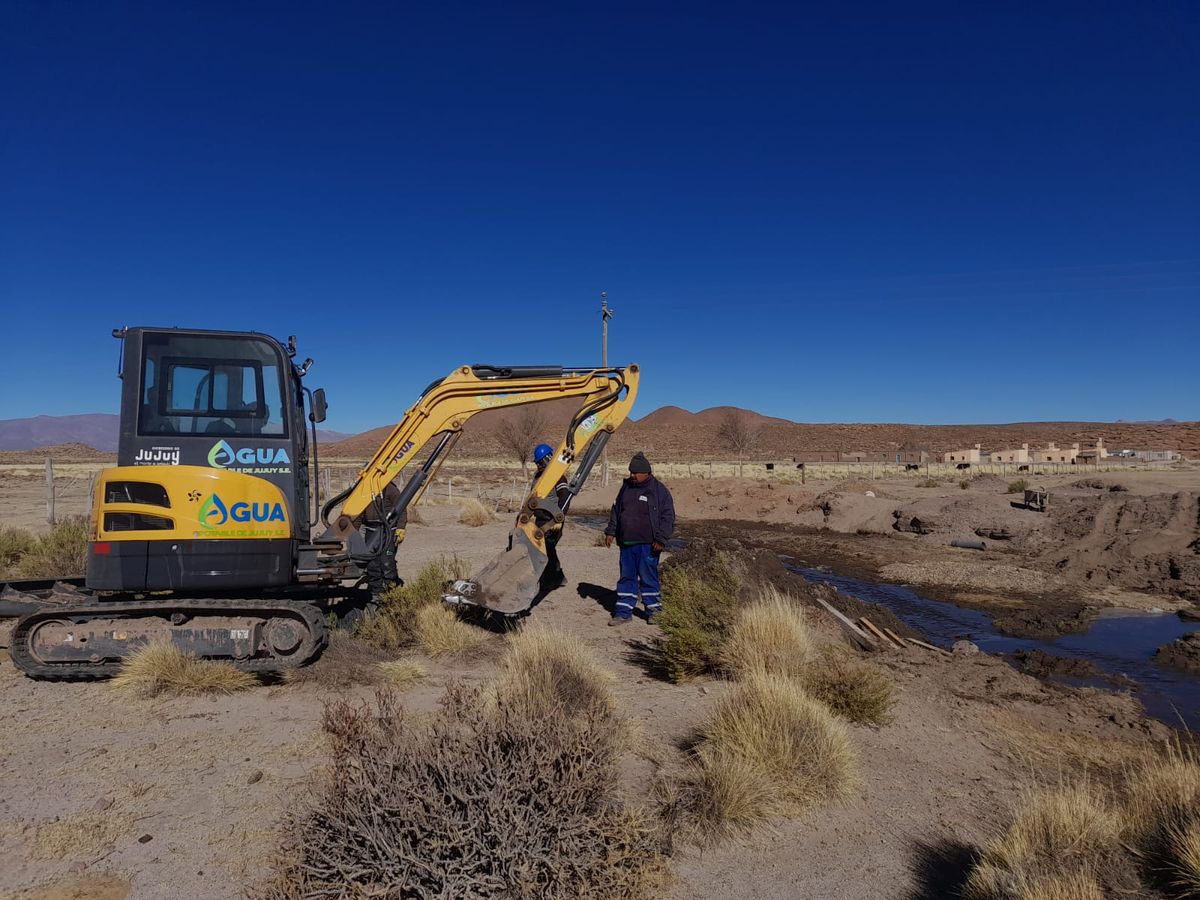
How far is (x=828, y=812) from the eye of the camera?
482 centimetres

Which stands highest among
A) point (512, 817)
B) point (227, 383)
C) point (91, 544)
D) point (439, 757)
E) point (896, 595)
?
point (227, 383)

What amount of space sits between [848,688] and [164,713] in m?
5.77

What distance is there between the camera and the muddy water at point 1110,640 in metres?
8.02

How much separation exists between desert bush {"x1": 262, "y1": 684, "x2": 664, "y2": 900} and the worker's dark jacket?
605 cm

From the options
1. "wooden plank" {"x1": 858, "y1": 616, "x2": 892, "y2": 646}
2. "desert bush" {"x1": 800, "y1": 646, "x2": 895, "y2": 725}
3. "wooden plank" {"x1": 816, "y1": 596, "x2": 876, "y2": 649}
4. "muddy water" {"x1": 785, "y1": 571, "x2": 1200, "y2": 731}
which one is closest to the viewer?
"desert bush" {"x1": 800, "y1": 646, "x2": 895, "y2": 725}

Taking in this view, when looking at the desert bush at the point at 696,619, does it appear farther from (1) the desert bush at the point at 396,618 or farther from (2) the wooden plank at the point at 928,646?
(1) the desert bush at the point at 396,618

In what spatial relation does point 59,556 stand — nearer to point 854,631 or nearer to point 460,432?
point 460,432

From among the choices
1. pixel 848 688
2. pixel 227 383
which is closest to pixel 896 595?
pixel 848 688

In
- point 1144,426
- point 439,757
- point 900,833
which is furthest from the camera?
point 1144,426

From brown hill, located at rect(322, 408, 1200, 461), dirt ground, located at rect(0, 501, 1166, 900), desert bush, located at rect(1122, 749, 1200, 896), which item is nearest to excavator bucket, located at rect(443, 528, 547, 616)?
dirt ground, located at rect(0, 501, 1166, 900)

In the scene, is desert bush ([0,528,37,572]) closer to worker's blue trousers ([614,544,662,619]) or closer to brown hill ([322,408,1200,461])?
worker's blue trousers ([614,544,662,619])

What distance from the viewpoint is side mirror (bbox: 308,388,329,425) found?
7375mm

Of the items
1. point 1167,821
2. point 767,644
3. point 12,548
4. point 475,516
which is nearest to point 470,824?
point 1167,821

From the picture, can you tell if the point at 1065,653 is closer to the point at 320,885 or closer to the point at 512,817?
the point at 512,817
